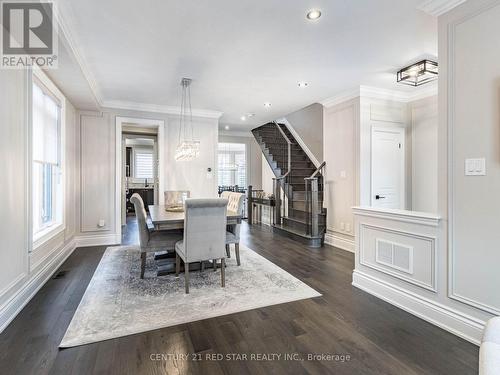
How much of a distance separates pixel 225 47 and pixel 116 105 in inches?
113

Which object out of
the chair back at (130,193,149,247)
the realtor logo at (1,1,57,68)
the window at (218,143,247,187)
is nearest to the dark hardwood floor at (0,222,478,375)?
the chair back at (130,193,149,247)

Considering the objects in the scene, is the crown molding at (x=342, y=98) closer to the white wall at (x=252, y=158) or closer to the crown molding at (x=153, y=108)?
the crown molding at (x=153, y=108)

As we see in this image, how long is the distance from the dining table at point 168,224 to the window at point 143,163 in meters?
6.54

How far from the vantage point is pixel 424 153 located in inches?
171

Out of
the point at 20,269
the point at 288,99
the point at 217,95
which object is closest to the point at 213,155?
the point at 217,95

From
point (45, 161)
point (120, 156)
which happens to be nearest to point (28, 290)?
point (45, 161)

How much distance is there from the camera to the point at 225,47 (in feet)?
9.39

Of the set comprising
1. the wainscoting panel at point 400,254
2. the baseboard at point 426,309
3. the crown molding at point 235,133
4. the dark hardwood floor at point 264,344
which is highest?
the crown molding at point 235,133

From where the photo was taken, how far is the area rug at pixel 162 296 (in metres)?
2.10

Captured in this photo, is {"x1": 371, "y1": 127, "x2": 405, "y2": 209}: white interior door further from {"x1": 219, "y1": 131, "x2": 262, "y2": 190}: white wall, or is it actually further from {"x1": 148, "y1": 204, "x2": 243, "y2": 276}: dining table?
{"x1": 219, "y1": 131, "x2": 262, "y2": 190}: white wall

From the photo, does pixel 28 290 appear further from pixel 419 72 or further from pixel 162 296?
pixel 419 72

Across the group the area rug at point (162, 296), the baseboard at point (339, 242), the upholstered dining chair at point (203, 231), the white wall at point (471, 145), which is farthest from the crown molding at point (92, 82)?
the baseboard at point (339, 242)

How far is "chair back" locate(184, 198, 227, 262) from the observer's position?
8.73ft

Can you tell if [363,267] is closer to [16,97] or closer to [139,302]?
[139,302]
